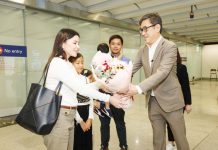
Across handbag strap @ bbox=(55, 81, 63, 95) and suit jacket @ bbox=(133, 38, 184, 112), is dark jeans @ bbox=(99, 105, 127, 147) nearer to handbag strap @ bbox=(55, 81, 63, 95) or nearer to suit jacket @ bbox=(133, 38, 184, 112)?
suit jacket @ bbox=(133, 38, 184, 112)

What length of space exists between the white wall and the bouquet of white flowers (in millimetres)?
14493

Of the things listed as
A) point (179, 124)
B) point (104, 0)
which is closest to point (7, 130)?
point (179, 124)

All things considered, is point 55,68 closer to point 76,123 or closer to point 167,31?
point 76,123

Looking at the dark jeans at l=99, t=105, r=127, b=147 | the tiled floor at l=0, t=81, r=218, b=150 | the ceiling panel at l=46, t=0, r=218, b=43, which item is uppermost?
the ceiling panel at l=46, t=0, r=218, b=43

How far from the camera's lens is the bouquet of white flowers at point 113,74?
152cm

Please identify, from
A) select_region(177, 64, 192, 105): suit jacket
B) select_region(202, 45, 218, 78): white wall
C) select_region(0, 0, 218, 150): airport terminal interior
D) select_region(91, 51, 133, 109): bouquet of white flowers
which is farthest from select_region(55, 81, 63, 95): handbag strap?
select_region(202, 45, 218, 78): white wall

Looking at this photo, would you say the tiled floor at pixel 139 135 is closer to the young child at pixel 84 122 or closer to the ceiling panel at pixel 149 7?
the young child at pixel 84 122

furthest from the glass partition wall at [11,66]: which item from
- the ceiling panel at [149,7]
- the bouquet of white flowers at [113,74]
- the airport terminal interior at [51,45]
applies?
the bouquet of white flowers at [113,74]

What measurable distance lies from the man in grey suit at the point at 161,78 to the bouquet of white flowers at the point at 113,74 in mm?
144

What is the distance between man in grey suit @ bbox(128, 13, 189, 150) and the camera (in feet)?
5.56

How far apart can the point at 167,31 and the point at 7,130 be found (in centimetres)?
757

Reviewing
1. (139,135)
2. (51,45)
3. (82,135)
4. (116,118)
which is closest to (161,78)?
(82,135)

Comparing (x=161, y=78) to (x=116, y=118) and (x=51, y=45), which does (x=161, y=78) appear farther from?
(x=51, y=45)

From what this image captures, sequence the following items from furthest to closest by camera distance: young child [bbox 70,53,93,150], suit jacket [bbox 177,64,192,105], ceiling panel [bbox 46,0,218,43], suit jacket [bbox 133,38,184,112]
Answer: ceiling panel [bbox 46,0,218,43] < suit jacket [bbox 177,64,192,105] < young child [bbox 70,53,93,150] < suit jacket [bbox 133,38,184,112]
